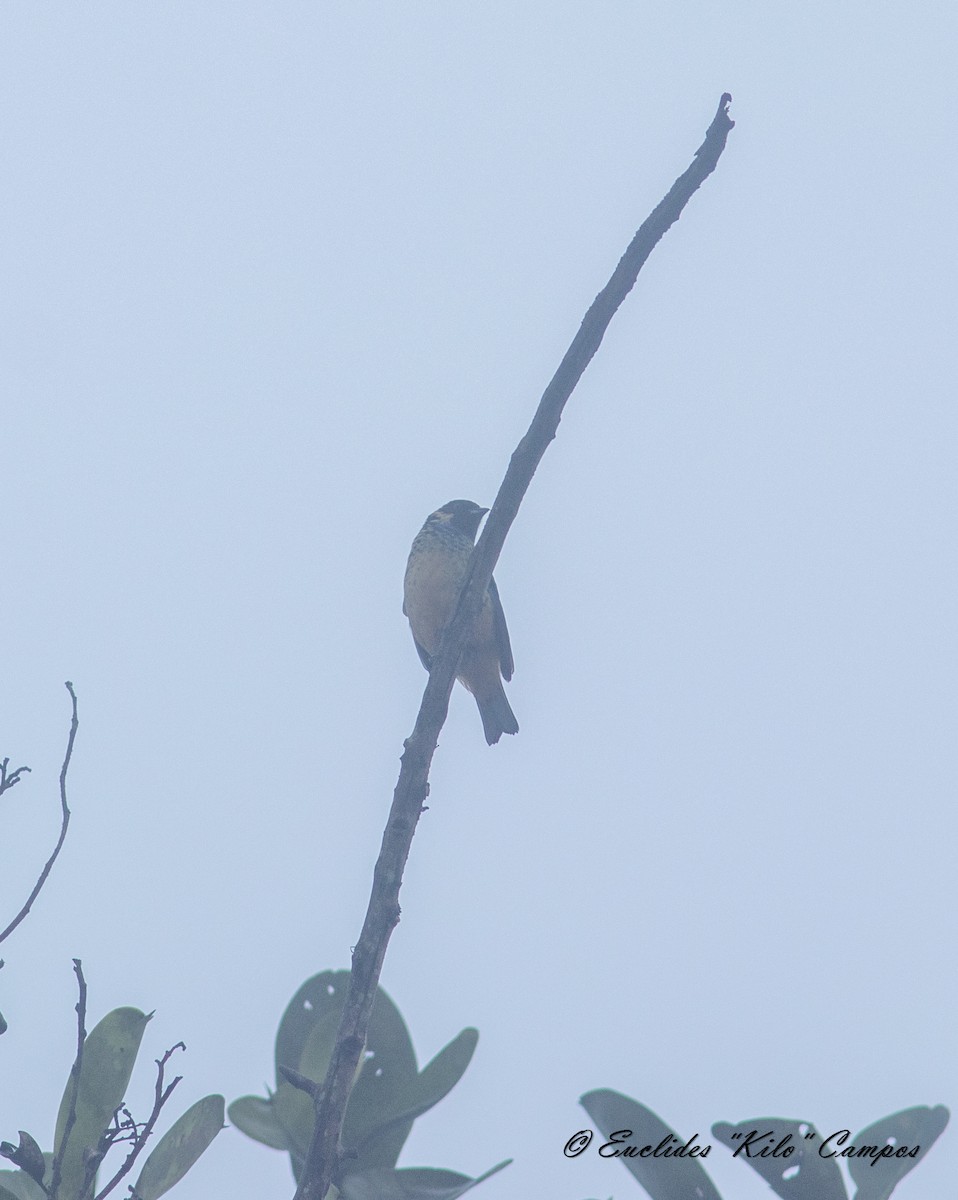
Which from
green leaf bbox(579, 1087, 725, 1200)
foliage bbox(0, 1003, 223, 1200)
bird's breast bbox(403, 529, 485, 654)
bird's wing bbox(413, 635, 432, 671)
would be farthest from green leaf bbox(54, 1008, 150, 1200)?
bird's wing bbox(413, 635, 432, 671)

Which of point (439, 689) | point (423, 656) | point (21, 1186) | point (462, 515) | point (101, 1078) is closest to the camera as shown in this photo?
point (21, 1186)

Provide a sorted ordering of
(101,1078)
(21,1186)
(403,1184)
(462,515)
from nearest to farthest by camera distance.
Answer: (403,1184)
(21,1186)
(101,1078)
(462,515)

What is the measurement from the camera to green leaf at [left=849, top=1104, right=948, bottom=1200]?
6.17 ft

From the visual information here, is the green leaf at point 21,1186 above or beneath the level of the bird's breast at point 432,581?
beneath

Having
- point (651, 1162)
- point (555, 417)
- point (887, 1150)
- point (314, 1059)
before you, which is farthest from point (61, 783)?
point (887, 1150)

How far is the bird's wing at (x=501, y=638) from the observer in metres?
6.65

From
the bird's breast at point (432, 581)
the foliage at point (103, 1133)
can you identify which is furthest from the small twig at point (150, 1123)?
the bird's breast at point (432, 581)

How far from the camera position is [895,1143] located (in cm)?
191

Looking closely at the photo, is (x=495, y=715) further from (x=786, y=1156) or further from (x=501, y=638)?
(x=786, y=1156)

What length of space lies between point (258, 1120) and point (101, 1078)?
318 millimetres

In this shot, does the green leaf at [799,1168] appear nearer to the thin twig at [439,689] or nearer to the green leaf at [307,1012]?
the thin twig at [439,689]

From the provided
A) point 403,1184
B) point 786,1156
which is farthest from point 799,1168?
point 403,1184

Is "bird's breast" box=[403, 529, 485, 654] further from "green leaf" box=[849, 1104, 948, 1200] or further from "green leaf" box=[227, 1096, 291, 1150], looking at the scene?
"green leaf" box=[849, 1104, 948, 1200]

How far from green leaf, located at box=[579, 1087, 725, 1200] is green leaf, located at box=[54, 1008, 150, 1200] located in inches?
37.3
